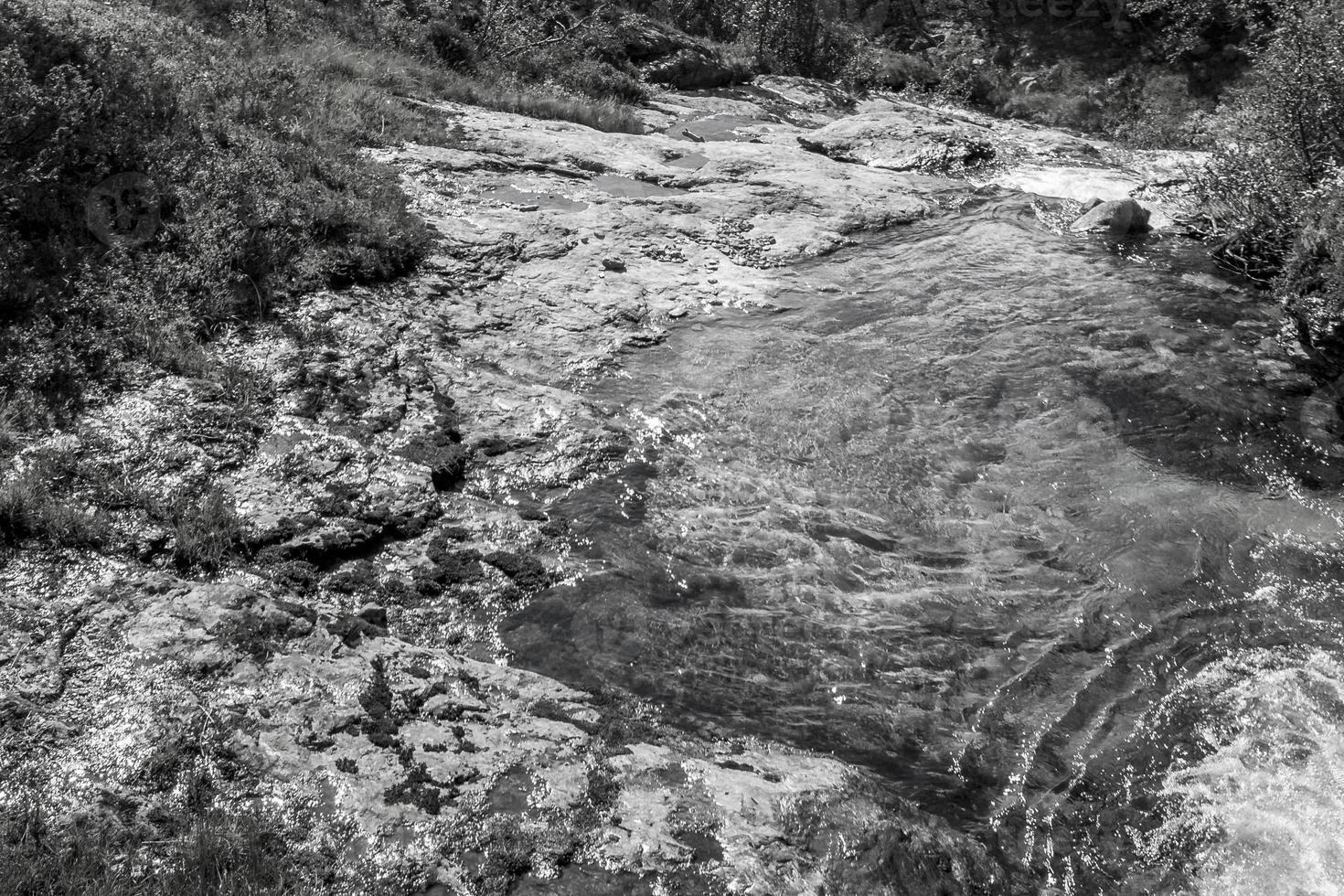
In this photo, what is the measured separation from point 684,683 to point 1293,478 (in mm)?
6140

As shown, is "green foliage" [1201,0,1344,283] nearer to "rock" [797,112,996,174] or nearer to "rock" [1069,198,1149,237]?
"rock" [1069,198,1149,237]

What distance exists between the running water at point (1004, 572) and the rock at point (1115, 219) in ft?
8.35

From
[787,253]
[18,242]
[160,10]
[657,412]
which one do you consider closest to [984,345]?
[787,253]

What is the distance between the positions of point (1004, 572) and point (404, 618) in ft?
14.2

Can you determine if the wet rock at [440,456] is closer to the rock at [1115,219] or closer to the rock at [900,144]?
the rock at [1115,219]

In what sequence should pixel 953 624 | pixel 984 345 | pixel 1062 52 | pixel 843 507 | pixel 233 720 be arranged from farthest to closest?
pixel 1062 52
pixel 984 345
pixel 843 507
pixel 953 624
pixel 233 720

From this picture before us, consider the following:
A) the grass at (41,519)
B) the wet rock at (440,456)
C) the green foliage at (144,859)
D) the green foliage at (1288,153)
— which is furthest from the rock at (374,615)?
the green foliage at (1288,153)

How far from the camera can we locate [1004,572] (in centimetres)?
695

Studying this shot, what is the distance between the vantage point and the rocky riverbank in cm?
459

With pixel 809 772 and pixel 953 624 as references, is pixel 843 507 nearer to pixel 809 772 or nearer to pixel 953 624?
pixel 953 624

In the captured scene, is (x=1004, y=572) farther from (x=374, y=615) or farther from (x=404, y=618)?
(x=374, y=615)

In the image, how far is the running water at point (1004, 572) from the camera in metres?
→ 5.41

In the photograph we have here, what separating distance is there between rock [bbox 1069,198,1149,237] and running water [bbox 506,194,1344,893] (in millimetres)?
2544

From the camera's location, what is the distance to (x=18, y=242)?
7.82 meters
